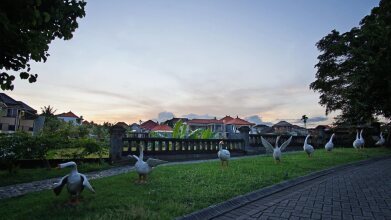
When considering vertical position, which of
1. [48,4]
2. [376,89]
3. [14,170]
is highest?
[376,89]

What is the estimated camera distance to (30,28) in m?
5.66

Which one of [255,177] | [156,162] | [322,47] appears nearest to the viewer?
[156,162]

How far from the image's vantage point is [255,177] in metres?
9.77

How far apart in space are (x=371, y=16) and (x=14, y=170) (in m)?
27.8

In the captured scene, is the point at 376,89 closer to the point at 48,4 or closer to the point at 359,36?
the point at 359,36

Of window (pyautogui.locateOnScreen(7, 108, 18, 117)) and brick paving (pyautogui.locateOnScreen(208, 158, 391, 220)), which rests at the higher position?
window (pyautogui.locateOnScreen(7, 108, 18, 117))

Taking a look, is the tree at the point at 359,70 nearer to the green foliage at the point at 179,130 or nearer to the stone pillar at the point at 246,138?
the stone pillar at the point at 246,138

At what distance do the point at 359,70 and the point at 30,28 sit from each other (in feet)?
81.1

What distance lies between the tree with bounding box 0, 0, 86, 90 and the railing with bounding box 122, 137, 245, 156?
863 centimetres

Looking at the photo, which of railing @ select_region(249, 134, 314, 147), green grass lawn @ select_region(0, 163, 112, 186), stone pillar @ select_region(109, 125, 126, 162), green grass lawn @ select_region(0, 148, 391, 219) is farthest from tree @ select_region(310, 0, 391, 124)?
green grass lawn @ select_region(0, 163, 112, 186)

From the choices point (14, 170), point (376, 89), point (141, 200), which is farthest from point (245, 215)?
point (376, 89)

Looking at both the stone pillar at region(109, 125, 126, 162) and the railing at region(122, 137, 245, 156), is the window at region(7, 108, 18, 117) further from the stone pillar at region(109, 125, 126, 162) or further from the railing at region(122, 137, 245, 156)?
the stone pillar at region(109, 125, 126, 162)

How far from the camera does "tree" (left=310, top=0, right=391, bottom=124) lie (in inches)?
856

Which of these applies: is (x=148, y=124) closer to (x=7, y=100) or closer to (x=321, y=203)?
(x=7, y=100)
